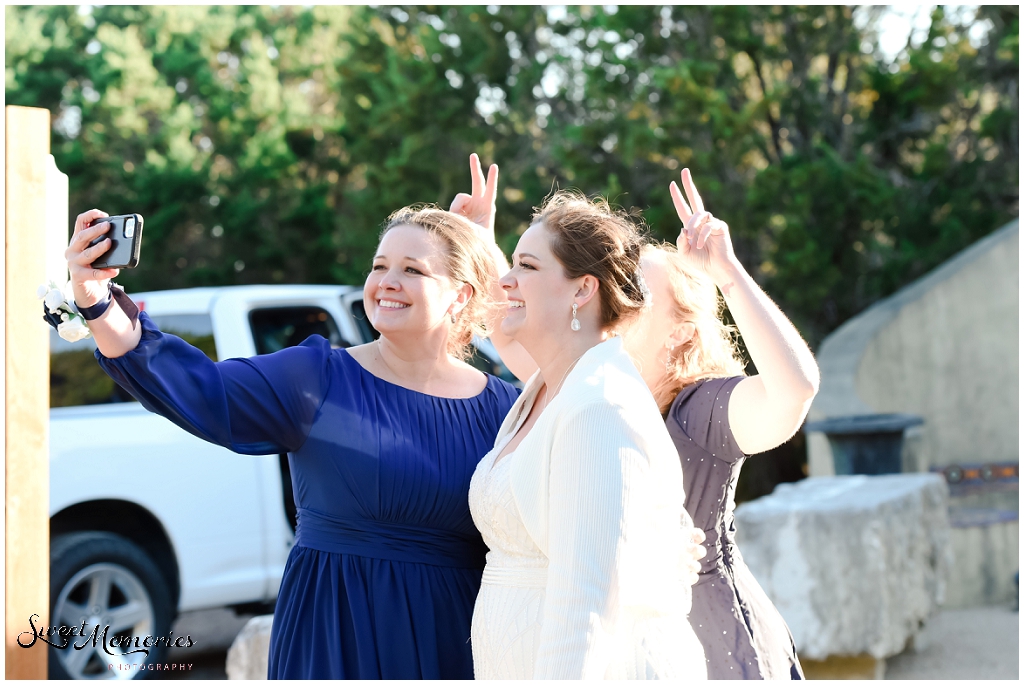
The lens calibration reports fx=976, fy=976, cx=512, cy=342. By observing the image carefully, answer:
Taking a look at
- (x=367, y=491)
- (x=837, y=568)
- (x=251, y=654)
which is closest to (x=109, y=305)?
(x=367, y=491)

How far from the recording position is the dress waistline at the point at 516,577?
200 cm

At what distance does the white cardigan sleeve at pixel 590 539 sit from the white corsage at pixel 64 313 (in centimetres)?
109

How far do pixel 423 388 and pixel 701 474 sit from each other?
2.56ft

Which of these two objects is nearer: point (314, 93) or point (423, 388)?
Result: point (423, 388)

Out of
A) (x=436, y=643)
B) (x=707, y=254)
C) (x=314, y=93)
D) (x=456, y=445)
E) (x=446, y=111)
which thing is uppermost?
(x=314, y=93)

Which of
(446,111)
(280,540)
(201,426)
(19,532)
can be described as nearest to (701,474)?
(201,426)

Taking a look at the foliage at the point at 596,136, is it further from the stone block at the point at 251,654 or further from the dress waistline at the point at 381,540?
the dress waistline at the point at 381,540

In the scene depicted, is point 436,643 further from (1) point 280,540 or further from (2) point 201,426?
(1) point 280,540

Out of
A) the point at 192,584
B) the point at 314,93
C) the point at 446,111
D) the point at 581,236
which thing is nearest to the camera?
the point at 581,236

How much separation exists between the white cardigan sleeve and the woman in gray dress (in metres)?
0.61

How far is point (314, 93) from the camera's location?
66.4 ft

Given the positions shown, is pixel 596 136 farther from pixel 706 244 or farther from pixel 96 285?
pixel 96 285

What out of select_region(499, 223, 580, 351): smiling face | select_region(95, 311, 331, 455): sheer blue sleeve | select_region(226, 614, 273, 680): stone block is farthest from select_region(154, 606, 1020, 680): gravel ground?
select_region(499, 223, 580, 351): smiling face

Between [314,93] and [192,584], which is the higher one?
[314,93]
